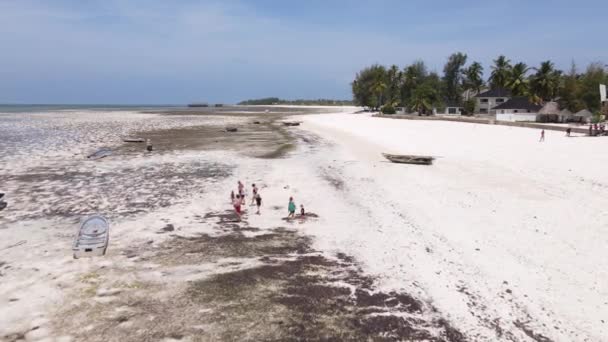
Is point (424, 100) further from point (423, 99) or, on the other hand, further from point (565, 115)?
point (565, 115)

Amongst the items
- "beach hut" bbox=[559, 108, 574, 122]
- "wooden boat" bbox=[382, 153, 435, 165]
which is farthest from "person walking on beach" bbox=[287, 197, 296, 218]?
"beach hut" bbox=[559, 108, 574, 122]

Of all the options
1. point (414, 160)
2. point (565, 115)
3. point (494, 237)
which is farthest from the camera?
point (565, 115)

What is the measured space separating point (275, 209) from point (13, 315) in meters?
10.1

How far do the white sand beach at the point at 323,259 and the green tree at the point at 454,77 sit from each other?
90.7 m

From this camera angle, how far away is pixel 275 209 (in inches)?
686

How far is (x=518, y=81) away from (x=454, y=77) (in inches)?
1026

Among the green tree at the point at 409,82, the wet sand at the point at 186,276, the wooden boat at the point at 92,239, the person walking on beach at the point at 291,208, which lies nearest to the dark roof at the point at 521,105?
the green tree at the point at 409,82

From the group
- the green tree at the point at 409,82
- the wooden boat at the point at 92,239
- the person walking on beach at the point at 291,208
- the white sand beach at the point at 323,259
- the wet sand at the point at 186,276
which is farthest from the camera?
the green tree at the point at 409,82

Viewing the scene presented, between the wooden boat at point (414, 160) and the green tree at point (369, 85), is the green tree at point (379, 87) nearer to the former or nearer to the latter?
the green tree at point (369, 85)

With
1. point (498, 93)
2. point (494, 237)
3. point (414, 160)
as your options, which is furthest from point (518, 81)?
point (494, 237)

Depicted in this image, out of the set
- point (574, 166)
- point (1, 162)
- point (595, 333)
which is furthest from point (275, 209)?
point (1, 162)

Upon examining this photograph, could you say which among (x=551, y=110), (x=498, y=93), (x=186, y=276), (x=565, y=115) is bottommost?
(x=186, y=276)

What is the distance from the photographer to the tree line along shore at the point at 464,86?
207 feet

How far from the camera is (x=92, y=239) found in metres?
12.5
